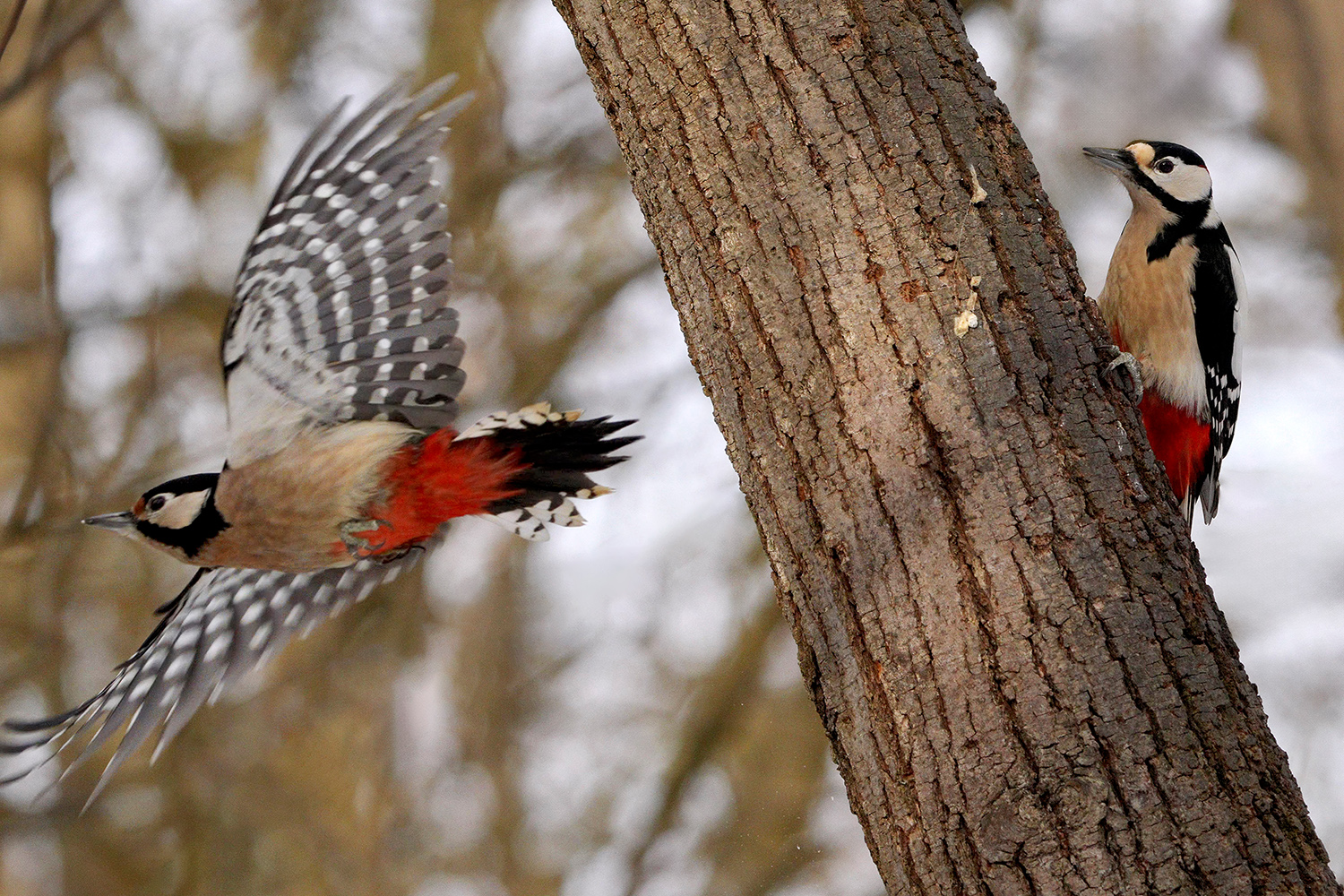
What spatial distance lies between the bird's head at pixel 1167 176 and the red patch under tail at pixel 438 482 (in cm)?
208

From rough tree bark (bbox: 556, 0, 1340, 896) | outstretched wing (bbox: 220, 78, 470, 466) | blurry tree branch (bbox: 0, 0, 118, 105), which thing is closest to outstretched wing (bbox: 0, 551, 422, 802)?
outstretched wing (bbox: 220, 78, 470, 466)

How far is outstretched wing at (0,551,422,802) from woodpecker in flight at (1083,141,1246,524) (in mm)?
2296

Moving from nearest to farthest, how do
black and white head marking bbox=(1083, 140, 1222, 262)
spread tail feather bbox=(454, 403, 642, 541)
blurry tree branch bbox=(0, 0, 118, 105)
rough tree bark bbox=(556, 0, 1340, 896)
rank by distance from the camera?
rough tree bark bbox=(556, 0, 1340, 896), blurry tree branch bbox=(0, 0, 118, 105), spread tail feather bbox=(454, 403, 642, 541), black and white head marking bbox=(1083, 140, 1222, 262)

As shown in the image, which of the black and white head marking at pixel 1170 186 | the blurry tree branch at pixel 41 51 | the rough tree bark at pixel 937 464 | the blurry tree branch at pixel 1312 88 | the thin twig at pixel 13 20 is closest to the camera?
the rough tree bark at pixel 937 464

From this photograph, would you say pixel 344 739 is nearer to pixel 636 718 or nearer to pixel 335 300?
pixel 636 718

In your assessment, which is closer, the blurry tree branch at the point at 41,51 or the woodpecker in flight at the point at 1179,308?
the blurry tree branch at the point at 41,51

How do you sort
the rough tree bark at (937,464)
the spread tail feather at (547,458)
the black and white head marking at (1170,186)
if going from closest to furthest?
the rough tree bark at (937,464) → the spread tail feather at (547,458) → the black and white head marking at (1170,186)

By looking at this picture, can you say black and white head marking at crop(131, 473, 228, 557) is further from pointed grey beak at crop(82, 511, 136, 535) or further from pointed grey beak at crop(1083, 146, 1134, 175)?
pointed grey beak at crop(1083, 146, 1134, 175)

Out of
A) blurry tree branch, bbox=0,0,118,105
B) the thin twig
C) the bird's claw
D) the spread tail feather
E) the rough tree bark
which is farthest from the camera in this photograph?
the bird's claw

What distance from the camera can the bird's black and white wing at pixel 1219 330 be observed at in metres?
3.43

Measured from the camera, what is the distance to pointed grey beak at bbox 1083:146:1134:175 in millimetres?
3641

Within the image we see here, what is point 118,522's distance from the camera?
3.48m

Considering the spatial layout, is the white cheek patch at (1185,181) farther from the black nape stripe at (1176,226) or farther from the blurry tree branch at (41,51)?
the blurry tree branch at (41,51)

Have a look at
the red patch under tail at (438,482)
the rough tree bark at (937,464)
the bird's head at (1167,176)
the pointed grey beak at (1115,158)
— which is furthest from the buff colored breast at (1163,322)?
the red patch under tail at (438,482)
